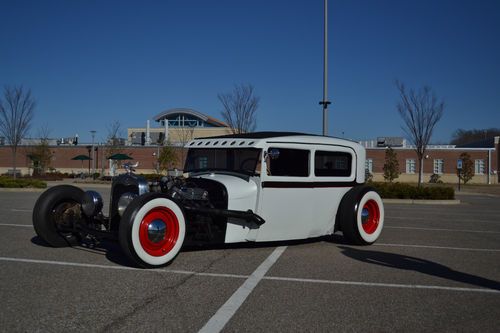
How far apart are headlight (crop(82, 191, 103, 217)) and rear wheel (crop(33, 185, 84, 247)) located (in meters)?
0.15

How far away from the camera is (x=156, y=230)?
6.02m

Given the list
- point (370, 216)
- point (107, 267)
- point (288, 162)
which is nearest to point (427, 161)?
point (370, 216)

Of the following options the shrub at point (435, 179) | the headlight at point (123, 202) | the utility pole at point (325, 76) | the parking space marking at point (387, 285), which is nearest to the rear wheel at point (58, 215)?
the headlight at point (123, 202)

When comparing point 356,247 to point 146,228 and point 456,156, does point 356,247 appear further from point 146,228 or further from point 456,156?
point 456,156

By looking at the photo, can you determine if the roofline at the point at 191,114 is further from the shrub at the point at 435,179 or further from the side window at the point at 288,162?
the side window at the point at 288,162

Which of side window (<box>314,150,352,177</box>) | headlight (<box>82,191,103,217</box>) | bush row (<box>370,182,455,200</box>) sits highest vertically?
side window (<box>314,150,352,177</box>)

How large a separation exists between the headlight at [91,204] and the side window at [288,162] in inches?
106

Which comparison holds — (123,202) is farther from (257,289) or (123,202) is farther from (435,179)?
(435,179)

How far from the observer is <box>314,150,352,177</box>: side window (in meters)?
7.82

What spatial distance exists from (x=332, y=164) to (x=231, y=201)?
2152mm

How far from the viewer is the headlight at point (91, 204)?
7.28 metres

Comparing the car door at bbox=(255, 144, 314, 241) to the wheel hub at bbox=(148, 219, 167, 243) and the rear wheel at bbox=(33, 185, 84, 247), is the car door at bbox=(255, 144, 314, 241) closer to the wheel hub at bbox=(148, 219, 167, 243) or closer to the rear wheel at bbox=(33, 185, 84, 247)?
the wheel hub at bbox=(148, 219, 167, 243)

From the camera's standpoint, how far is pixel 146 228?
594 cm

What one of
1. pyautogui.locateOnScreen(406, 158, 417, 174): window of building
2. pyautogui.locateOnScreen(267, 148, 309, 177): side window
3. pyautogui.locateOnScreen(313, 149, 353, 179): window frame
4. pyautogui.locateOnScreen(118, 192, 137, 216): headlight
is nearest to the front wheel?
pyautogui.locateOnScreen(118, 192, 137, 216): headlight
